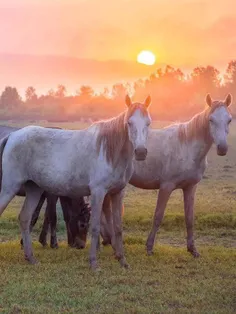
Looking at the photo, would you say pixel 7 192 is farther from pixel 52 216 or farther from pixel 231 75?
pixel 231 75

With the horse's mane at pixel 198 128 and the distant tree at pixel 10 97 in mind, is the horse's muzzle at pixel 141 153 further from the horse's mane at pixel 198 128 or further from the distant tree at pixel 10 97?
the distant tree at pixel 10 97

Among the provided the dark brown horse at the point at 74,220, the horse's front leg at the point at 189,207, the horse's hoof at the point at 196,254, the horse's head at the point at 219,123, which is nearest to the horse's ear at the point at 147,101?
the horse's head at the point at 219,123

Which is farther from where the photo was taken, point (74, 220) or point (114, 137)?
point (74, 220)

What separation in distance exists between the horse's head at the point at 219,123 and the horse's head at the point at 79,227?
8.38ft

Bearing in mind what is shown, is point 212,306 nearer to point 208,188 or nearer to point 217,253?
point 217,253

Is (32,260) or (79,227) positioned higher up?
(79,227)

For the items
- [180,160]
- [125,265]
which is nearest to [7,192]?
[125,265]

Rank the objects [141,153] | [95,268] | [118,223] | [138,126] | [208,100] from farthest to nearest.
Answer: [208,100]
[118,223]
[95,268]
[138,126]
[141,153]

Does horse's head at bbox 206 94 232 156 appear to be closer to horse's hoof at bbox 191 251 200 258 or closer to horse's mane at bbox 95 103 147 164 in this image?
horse's mane at bbox 95 103 147 164

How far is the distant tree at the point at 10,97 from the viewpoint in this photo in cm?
8688

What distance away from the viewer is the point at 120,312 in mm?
6262

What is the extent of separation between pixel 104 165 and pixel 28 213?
5.49ft

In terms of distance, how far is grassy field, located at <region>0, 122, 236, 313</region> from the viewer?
659 centimetres

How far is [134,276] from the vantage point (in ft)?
26.0
